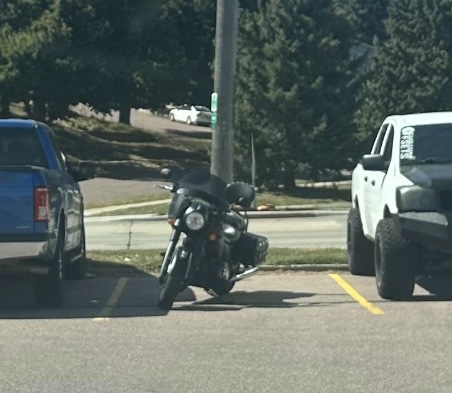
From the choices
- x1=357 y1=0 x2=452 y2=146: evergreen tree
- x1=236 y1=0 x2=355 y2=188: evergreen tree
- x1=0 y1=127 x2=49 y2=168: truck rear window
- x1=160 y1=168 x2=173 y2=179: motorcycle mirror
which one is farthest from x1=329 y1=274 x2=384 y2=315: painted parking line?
x1=357 y1=0 x2=452 y2=146: evergreen tree

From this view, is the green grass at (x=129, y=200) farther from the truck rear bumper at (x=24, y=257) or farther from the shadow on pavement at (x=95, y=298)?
the truck rear bumper at (x=24, y=257)

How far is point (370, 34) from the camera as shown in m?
98.9

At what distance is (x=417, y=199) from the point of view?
1084 centimetres

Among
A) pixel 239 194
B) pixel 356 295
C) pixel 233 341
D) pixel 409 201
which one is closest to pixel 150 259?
pixel 356 295

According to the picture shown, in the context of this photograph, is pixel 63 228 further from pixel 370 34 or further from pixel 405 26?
pixel 370 34

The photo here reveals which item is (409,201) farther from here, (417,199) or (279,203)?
(279,203)

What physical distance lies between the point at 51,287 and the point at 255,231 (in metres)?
11.3

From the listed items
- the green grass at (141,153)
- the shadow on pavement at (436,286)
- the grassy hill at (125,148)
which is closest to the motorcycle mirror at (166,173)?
the shadow on pavement at (436,286)

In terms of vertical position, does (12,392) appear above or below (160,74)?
below

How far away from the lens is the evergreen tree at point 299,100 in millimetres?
30000

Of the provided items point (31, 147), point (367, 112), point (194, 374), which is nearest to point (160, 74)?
point (367, 112)

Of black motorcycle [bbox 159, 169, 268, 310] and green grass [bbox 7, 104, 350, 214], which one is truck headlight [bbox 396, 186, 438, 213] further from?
green grass [bbox 7, 104, 350, 214]

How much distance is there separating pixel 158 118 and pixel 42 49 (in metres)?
35.4

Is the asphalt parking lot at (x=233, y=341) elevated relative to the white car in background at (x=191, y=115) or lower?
lower
